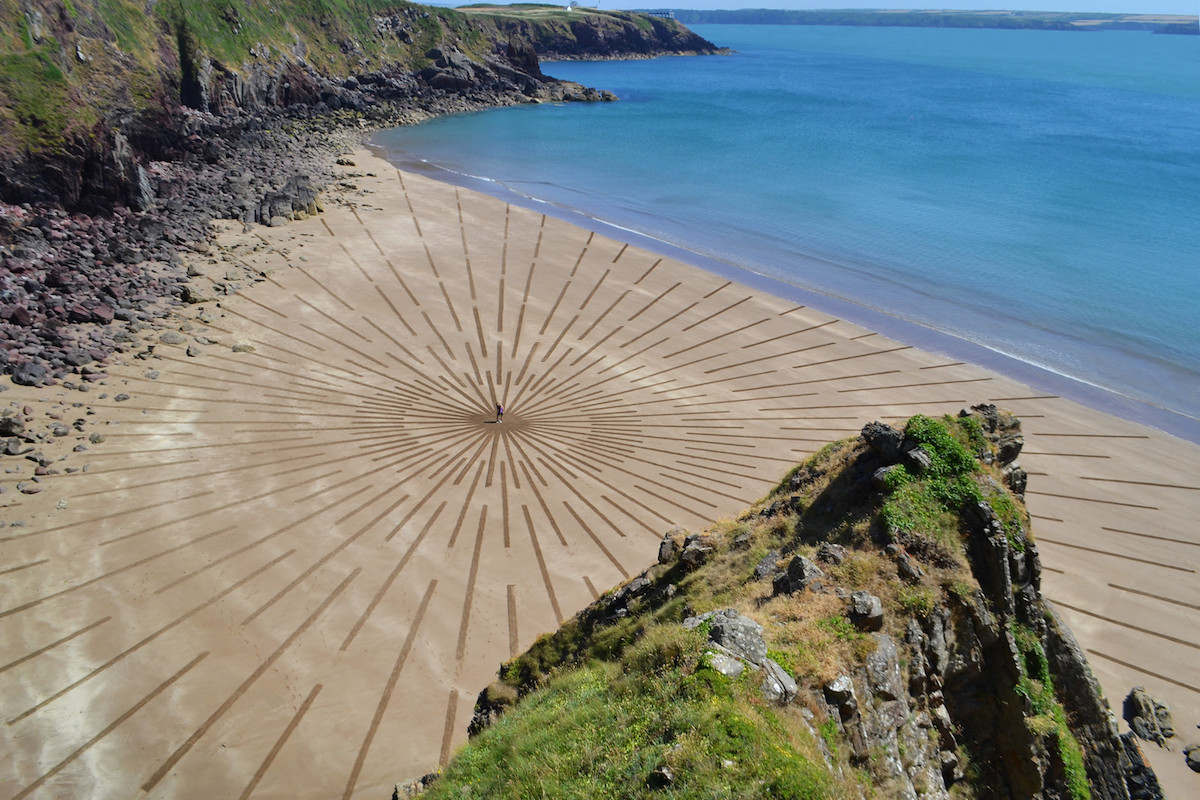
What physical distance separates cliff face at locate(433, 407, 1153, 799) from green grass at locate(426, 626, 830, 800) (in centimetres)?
4

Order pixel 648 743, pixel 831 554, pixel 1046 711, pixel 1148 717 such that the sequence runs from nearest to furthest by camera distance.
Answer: pixel 648 743, pixel 1046 711, pixel 831 554, pixel 1148 717

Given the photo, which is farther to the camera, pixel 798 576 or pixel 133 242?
pixel 133 242

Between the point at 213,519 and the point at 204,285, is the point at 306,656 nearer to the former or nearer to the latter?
the point at 213,519

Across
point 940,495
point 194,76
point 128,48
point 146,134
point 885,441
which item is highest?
point 128,48

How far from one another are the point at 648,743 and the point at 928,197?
2893 inches

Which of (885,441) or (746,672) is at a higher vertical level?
(885,441)

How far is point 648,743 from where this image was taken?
1089 centimetres

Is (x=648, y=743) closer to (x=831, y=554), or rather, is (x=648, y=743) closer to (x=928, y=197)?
(x=831, y=554)

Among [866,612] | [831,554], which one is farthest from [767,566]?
[866,612]

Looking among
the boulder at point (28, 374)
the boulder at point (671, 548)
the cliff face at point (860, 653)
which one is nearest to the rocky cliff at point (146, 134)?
the boulder at point (28, 374)

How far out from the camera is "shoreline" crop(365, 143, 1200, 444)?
37.3m

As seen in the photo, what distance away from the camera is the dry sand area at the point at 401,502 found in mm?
18359

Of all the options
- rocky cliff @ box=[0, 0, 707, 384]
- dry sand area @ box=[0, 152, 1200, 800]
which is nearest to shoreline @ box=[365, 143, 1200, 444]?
dry sand area @ box=[0, 152, 1200, 800]

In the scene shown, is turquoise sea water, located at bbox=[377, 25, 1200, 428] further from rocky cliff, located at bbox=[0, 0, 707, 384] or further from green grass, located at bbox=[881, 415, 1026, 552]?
green grass, located at bbox=[881, 415, 1026, 552]
